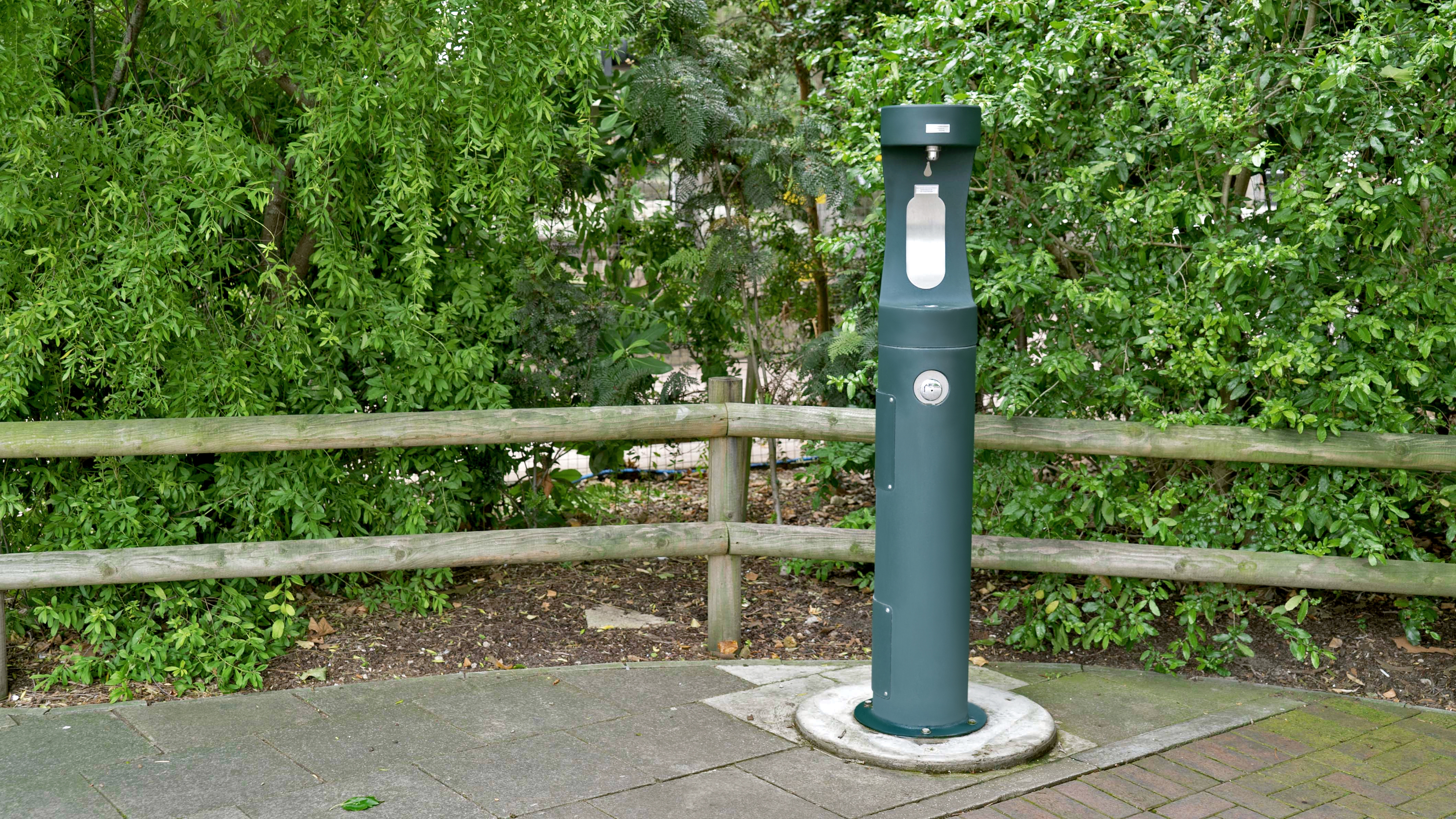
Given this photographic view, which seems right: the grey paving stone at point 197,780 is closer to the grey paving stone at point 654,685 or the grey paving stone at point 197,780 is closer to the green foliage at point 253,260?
the green foliage at point 253,260

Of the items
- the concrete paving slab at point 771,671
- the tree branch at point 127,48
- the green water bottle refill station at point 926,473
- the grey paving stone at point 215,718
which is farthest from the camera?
the concrete paving slab at point 771,671

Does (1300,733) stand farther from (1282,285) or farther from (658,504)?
(658,504)

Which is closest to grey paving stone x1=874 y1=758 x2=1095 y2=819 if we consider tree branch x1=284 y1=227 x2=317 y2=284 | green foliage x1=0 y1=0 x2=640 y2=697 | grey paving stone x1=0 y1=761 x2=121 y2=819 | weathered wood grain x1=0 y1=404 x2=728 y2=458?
weathered wood grain x1=0 y1=404 x2=728 y2=458

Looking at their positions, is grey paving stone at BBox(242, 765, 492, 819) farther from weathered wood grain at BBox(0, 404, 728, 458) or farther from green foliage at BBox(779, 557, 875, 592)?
green foliage at BBox(779, 557, 875, 592)

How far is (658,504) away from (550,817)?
4.35m

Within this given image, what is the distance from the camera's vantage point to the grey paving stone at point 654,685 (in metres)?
4.66

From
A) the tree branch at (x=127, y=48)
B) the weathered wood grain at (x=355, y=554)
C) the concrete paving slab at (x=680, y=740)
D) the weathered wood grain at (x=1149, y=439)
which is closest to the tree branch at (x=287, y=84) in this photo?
the tree branch at (x=127, y=48)

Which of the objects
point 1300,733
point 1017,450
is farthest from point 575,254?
point 1300,733

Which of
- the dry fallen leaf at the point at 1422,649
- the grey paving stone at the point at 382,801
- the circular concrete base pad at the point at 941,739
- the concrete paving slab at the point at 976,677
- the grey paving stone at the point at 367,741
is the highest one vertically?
the dry fallen leaf at the point at 1422,649

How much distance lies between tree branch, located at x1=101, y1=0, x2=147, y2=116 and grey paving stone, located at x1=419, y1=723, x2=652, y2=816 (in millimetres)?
2692

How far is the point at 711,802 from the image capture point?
12.5ft

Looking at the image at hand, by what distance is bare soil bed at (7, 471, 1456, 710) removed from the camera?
16.4 ft

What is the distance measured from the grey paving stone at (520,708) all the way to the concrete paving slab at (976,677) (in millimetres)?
388

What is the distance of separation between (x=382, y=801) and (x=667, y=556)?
5.46 feet
